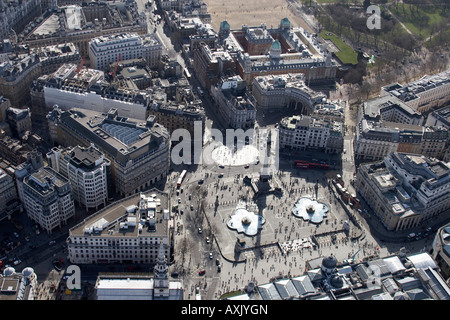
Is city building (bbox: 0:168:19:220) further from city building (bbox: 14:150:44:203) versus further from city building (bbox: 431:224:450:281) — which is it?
city building (bbox: 431:224:450:281)

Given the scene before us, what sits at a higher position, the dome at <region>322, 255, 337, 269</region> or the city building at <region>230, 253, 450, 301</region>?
the dome at <region>322, 255, 337, 269</region>

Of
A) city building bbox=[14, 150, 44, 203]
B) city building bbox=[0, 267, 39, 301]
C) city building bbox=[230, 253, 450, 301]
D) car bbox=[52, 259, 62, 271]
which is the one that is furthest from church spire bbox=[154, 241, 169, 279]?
city building bbox=[14, 150, 44, 203]

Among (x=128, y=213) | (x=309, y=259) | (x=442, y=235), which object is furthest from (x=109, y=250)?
(x=442, y=235)

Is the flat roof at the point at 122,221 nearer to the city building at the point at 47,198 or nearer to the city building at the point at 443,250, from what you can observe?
the city building at the point at 47,198

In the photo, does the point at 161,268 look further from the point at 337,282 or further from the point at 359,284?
the point at 359,284

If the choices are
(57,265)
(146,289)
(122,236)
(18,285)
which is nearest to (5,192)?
(57,265)
